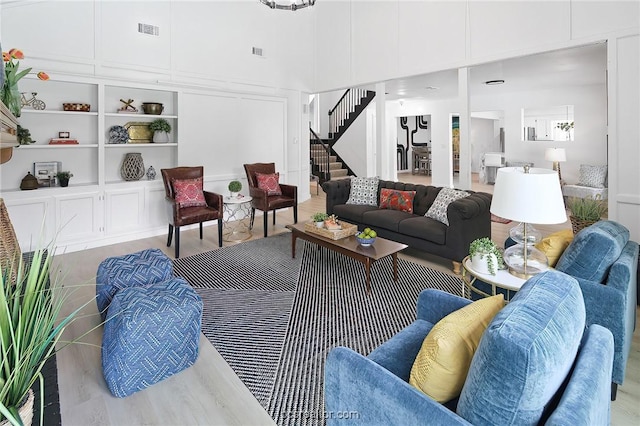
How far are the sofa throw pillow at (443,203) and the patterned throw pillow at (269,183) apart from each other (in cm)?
255

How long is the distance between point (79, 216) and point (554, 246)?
17.9 feet

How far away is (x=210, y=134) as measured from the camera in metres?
6.35

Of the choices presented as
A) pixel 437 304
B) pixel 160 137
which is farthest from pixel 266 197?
pixel 437 304

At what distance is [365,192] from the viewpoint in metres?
5.38

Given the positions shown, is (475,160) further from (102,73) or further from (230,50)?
(102,73)

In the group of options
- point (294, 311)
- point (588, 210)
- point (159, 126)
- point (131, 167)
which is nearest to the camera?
point (294, 311)

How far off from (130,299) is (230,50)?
543 centimetres

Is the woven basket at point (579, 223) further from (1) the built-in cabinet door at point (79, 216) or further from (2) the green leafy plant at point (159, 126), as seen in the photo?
(1) the built-in cabinet door at point (79, 216)

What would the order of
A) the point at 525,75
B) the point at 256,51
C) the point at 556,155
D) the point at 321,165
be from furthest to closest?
1. the point at 321,165
2. the point at 556,155
3. the point at 525,75
4. the point at 256,51

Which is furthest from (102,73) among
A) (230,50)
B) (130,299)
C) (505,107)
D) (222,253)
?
(505,107)

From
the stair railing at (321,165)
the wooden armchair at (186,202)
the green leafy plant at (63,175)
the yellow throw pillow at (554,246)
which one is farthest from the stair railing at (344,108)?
the yellow throw pillow at (554,246)

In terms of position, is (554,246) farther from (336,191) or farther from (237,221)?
(237,221)

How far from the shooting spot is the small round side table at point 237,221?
5.41 metres

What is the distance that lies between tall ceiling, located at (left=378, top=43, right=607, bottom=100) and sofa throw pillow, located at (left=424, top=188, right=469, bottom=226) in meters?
2.14
